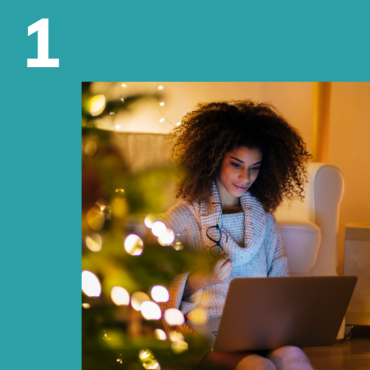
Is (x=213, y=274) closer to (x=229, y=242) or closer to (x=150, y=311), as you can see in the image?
(x=229, y=242)

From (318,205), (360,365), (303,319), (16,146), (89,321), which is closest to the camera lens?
(89,321)

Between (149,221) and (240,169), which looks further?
(240,169)

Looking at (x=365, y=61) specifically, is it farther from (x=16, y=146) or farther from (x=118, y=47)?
(x=16, y=146)

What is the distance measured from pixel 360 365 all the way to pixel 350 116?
3.80 ft

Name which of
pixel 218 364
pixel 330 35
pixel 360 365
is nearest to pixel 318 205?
pixel 360 365

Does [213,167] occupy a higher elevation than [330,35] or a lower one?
lower

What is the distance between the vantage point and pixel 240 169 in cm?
106

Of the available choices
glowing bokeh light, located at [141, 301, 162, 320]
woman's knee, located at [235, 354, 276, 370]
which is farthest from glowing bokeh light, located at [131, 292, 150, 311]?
woman's knee, located at [235, 354, 276, 370]

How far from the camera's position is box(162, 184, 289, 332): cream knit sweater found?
3.39ft

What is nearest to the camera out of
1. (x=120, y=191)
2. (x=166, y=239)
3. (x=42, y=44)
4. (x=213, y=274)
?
(x=120, y=191)

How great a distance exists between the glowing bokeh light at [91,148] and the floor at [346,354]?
103cm

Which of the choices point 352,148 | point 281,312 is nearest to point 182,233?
point 281,312

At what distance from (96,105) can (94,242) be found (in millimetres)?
179

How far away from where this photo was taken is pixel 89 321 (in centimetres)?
53
